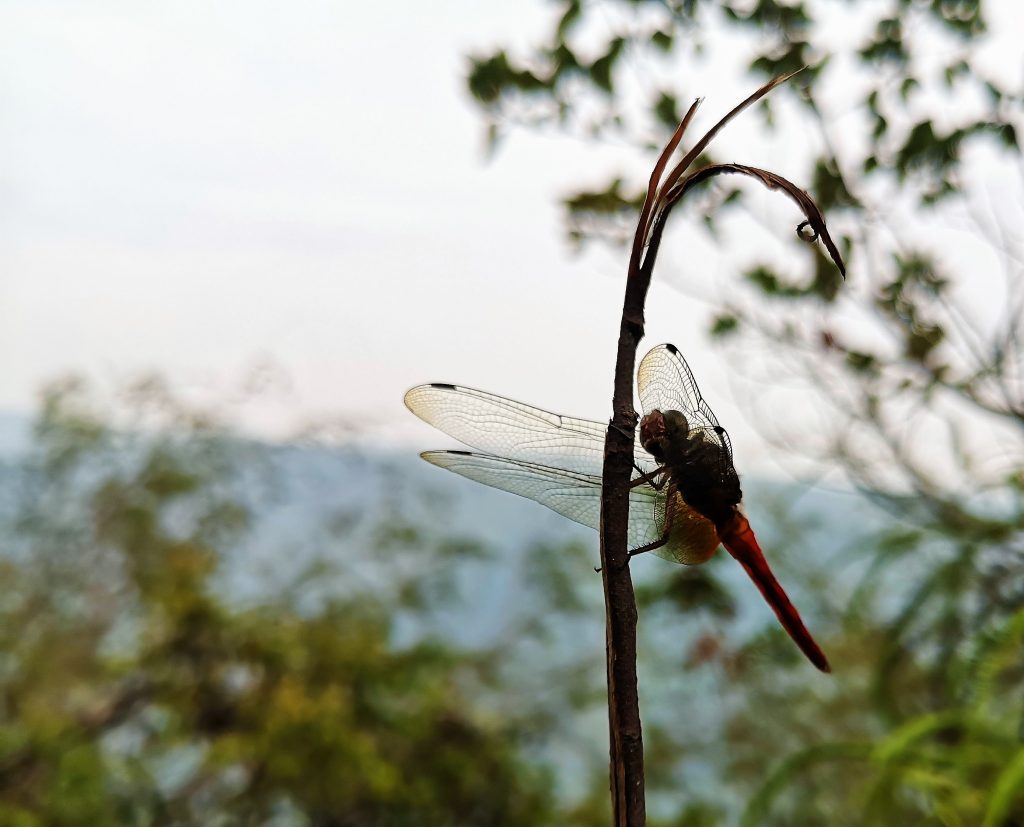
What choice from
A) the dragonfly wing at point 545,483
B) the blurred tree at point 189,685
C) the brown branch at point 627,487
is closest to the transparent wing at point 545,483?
the dragonfly wing at point 545,483

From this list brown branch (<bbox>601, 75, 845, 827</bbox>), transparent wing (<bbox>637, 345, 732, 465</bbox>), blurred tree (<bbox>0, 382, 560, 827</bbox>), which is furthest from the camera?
blurred tree (<bbox>0, 382, 560, 827</bbox>)

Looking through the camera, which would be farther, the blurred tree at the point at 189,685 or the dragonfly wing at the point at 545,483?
the blurred tree at the point at 189,685

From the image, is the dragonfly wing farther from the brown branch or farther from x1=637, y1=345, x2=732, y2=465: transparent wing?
the brown branch

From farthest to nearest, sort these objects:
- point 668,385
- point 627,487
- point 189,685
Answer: point 189,685 < point 668,385 < point 627,487

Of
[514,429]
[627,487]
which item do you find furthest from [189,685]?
[627,487]

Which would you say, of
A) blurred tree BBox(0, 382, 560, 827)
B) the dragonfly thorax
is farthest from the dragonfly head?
blurred tree BBox(0, 382, 560, 827)

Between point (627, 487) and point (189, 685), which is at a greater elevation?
point (627, 487)

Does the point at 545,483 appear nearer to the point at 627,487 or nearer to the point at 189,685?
the point at 627,487

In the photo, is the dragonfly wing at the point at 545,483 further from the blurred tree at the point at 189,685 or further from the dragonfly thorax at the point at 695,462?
the blurred tree at the point at 189,685
